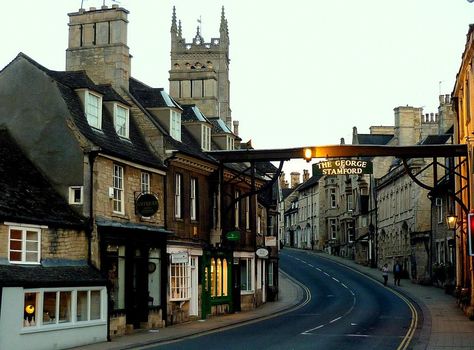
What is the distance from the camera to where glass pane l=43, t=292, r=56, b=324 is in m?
25.1

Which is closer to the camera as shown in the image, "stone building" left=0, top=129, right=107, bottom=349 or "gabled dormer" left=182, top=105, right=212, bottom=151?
"stone building" left=0, top=129, right=107, bottom=349

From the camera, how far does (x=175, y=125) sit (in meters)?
37.8

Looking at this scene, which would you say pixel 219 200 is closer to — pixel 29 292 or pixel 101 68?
pixel 101 68

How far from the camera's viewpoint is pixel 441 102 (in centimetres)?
6475

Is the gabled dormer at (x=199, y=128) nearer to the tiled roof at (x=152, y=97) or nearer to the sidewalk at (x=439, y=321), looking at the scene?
the tiled roof at (x=152, y=97)

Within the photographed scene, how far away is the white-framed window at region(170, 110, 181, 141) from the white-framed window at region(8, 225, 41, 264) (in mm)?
12347

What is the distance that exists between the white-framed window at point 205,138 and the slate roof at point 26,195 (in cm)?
1320

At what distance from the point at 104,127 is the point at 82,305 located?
780 cm

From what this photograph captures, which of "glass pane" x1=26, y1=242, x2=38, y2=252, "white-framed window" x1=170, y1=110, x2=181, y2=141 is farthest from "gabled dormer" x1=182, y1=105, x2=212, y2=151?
"glass pane" x1=26, y1=242, x2=38, y2=252

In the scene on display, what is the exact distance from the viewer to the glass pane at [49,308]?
25.1 m

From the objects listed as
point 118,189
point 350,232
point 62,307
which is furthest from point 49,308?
point 350,232

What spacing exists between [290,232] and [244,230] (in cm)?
8652

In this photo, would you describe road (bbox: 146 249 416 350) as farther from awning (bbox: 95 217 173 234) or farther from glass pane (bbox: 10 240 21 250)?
glass pane (bbox: 10 240 21 250)

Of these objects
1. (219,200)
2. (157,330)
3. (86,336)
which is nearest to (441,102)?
(219,200)
